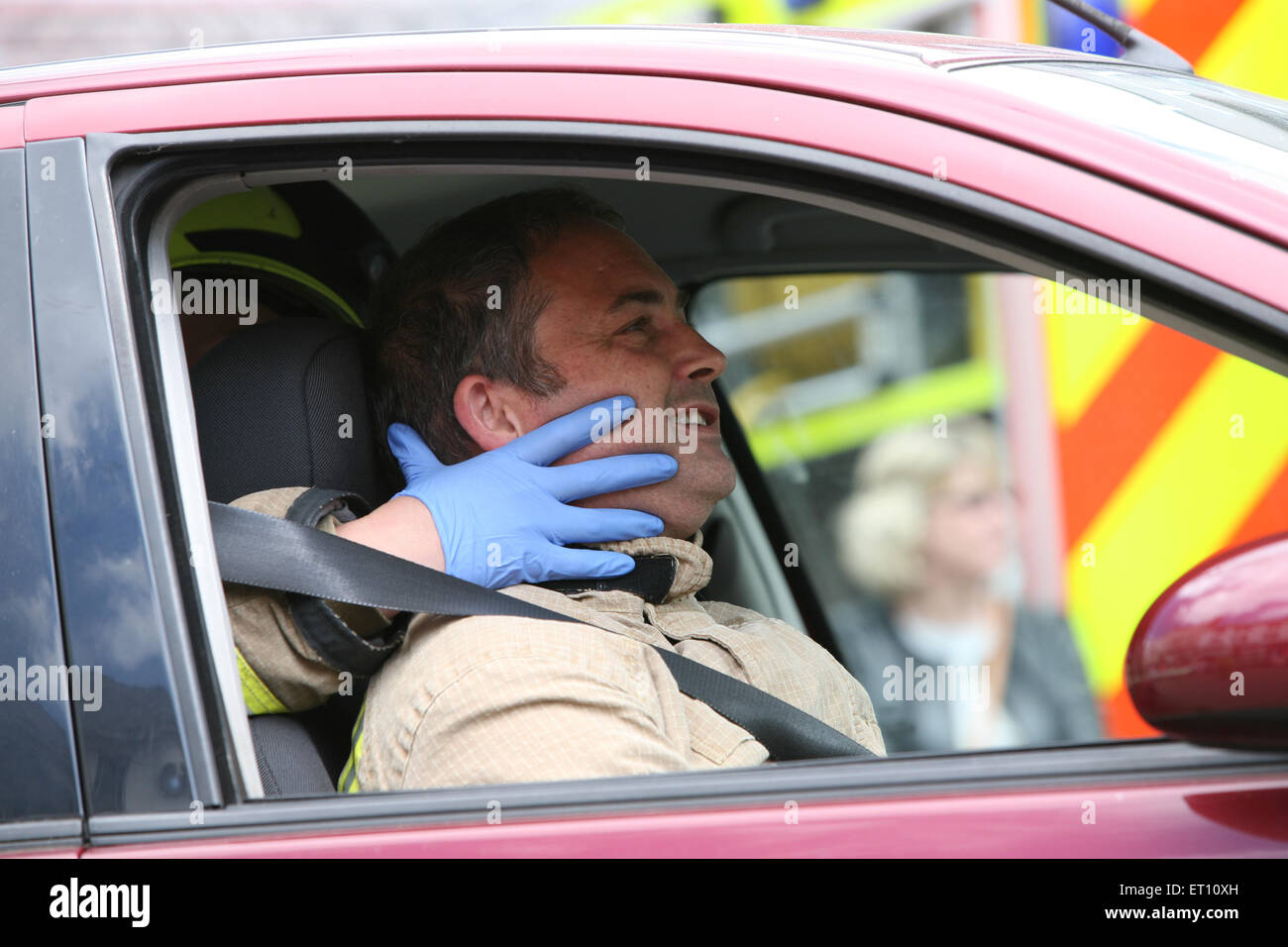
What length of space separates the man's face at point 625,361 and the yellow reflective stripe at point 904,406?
2.15 m

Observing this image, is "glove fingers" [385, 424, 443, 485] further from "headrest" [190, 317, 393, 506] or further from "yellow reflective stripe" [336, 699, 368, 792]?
"yellow reflective stripe" [336, 699, 368, 792]

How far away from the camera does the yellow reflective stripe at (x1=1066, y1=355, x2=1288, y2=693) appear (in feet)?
13.2

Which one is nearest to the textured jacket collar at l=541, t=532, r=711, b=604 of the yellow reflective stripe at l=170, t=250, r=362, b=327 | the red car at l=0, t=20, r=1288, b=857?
the yellow reflective stripe at l=170, t=250, r=362, b=327

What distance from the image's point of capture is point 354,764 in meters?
1.59

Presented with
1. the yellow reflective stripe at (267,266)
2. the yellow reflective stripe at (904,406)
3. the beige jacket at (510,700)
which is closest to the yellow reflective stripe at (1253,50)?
the yellow reflective stripe at (904,406)

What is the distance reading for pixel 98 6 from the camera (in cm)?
516

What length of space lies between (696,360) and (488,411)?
12.7 inches

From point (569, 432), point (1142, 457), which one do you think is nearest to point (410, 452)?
point (569, 432)

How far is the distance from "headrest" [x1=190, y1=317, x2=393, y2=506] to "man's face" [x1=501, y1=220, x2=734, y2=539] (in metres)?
0.28

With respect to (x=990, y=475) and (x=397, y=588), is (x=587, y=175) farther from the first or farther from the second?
(x=990, y=475)

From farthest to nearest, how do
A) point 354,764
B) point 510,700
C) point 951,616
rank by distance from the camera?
point 951,616
point 354,764
point 510,700

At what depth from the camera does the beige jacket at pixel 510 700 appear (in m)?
1.44

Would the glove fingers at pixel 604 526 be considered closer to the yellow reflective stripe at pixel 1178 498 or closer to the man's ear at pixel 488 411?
the man's ear at pixel 488 411
